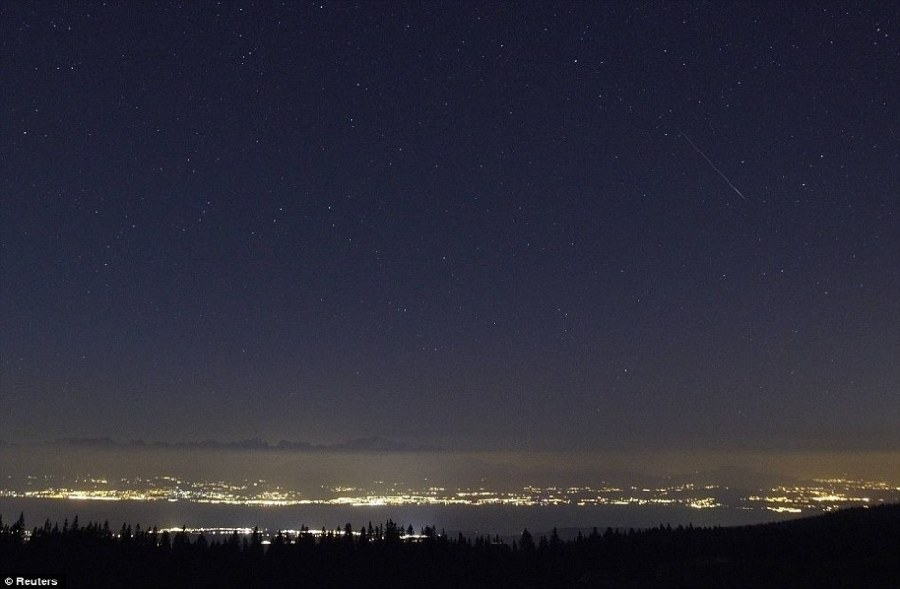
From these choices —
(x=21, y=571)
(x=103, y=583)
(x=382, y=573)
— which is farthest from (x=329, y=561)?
(x=21, y=571)

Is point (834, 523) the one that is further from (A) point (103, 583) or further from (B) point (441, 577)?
(A) point (103, 583)

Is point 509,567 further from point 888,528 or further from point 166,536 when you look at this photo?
point 166,536

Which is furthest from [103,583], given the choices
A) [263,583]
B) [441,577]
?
[441,577]

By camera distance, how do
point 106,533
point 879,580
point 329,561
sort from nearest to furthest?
point 879,580 < point 329,561 < point 106,533

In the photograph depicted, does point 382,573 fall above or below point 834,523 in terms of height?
below

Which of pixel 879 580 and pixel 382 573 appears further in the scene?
pixel 382 573

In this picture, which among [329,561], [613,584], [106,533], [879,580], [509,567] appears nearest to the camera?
[879,580]
